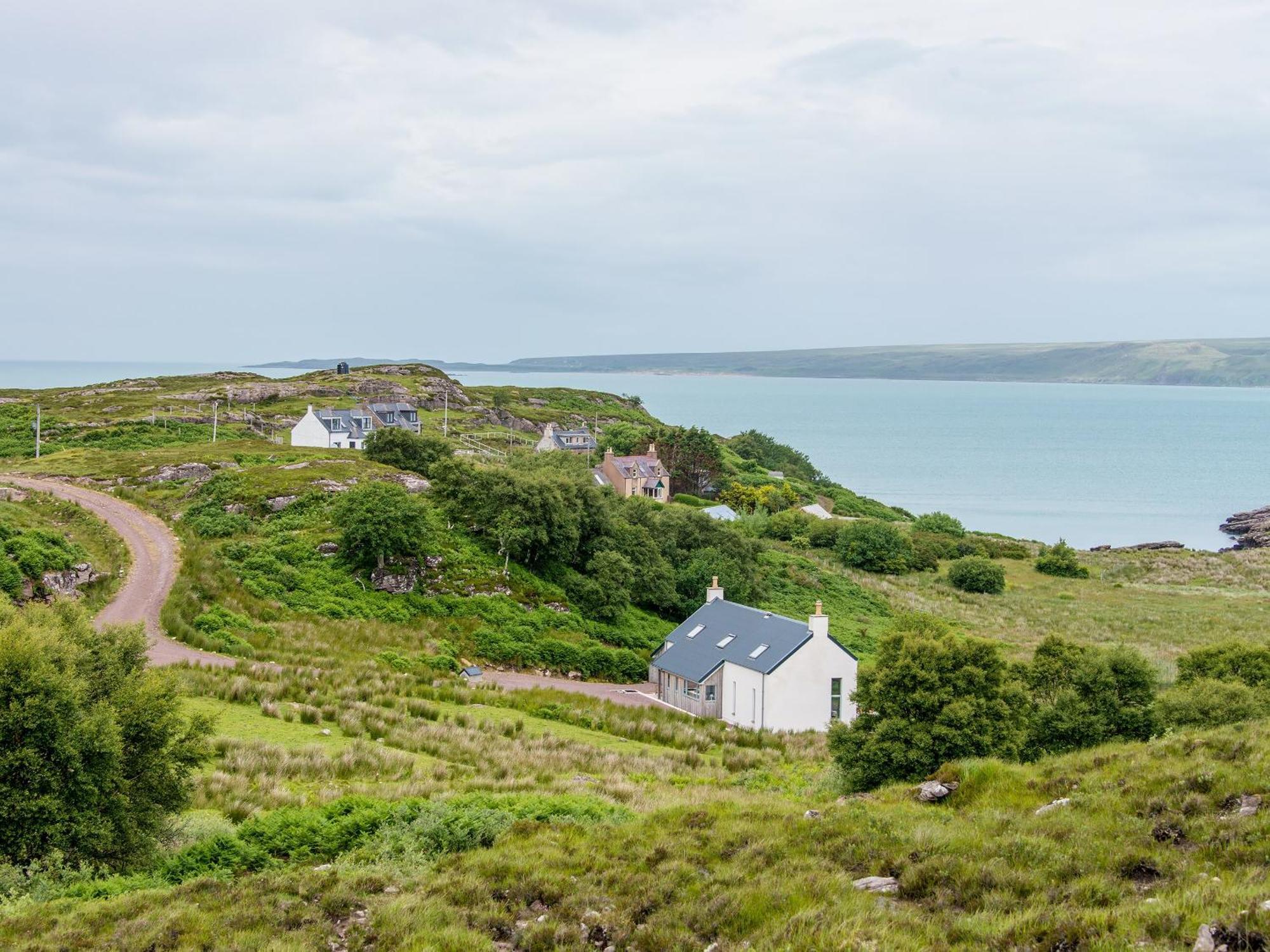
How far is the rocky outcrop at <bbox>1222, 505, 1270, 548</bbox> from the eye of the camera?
104 meters

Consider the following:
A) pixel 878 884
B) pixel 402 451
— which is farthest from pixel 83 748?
pixel 402 451

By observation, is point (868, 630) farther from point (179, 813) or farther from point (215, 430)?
point (215, 430)

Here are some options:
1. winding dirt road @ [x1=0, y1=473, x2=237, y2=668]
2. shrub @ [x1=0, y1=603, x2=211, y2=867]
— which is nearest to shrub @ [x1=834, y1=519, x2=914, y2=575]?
winding dirt road @ [x1=0, y1=473, x2=237, y2=668]

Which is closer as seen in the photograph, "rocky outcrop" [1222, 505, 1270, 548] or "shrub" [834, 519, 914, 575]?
"shrub" [834, 519, 914, 575]

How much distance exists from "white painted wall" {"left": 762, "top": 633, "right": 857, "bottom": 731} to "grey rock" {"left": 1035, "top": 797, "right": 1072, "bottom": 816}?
18505 mm

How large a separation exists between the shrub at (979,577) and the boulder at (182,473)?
55.3 meters

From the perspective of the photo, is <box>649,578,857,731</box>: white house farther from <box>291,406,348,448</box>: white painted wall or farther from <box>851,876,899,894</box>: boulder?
<box>291,406,348,448</box>: white painted wall

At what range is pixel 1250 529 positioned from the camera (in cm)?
11156

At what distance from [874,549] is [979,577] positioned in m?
9.21

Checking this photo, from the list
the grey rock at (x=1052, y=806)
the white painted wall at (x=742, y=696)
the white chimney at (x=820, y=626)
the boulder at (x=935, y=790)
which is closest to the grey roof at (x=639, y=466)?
the white painted wall at (x=742, y=696)

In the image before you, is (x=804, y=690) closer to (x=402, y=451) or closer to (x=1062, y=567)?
(x=402, y=451)

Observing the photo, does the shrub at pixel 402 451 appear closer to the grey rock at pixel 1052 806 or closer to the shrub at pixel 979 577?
the shrub at pixel 979 577

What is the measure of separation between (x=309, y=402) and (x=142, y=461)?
174ft

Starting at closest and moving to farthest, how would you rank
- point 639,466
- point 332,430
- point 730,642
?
point 730,642, point 332,430, point 639,466
